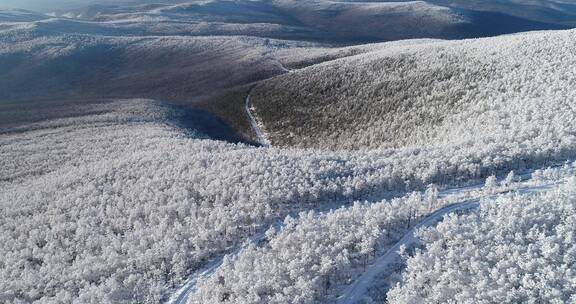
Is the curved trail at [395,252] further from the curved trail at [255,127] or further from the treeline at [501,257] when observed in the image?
the curved trail at [255,127]

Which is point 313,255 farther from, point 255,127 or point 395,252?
point 255,127

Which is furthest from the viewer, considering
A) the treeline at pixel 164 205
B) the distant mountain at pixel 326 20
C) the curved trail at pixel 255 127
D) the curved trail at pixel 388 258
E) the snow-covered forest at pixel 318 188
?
the distant mountain at pixel 326 20

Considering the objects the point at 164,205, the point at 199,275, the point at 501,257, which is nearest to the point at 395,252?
the point at 501,257

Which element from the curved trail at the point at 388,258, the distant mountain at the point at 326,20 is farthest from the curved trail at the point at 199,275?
the distant mountain at the point at 326,20

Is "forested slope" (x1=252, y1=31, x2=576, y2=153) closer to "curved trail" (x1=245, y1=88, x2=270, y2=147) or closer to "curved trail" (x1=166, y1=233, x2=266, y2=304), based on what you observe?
"curved trail" (x1=245, y1=88, x2=270, y2=147)

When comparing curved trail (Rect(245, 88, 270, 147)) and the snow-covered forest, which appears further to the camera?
curved trail (Rect(245, 88, 270, 147))

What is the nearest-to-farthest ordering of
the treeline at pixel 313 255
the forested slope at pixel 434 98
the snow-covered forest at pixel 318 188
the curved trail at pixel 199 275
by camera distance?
the snow-covered forest at pixel 318 188
the treeline at pixel 313 255
the curved trail at pixel 199 275
the forested slope at pixel 434 98

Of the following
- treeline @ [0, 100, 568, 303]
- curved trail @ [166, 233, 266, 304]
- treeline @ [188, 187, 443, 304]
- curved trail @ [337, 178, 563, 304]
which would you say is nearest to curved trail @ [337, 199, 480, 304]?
curved trail @ [337, 178, 563, 304]

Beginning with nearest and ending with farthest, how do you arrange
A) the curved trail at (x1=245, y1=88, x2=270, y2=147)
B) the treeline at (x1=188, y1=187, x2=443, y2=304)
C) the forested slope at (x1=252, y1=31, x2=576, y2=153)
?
the treeline at (x1=188, y1=187, x2=443, y2=304) → the forested slope at (x1=252, y1=31, x2=576, y2=153) → the curved trail at (x1=245, y1=88, x2=270, y2=147)

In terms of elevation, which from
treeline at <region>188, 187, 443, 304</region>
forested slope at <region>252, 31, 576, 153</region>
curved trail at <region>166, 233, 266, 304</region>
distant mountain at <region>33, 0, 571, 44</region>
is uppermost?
distant mountain at <region>33, 0, 571, 44</region>
